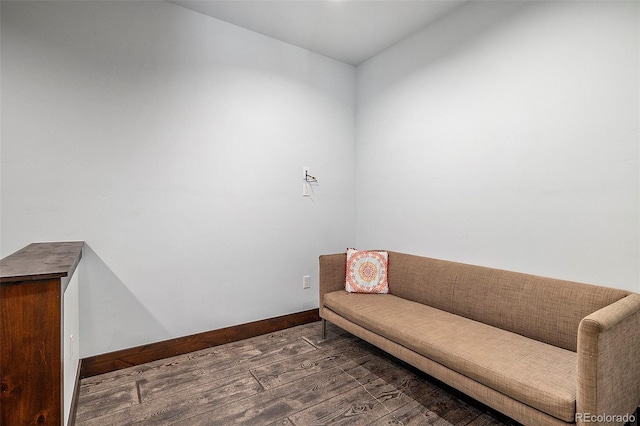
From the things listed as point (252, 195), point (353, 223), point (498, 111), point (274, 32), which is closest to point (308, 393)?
point (252, 195)

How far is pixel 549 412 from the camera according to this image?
1.24 metres

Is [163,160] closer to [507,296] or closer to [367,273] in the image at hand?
[367,273]

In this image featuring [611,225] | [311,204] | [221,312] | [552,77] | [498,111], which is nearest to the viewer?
[611,225]

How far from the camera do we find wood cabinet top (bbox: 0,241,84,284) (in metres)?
1.15

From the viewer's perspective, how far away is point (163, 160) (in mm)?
2389

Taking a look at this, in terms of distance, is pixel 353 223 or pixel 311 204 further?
pixel 353 223

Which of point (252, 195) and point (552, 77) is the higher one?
point (552, 77)

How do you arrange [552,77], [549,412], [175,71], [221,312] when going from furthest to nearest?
[221,312] < [175,71] < [552,77] < [549,412]

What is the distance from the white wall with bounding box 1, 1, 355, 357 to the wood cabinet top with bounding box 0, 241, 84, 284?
288mm

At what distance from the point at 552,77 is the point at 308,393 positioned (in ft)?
8.17

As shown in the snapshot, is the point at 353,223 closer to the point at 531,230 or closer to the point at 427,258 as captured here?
the point at 427,258

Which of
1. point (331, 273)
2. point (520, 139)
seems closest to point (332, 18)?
point (520, 139)
